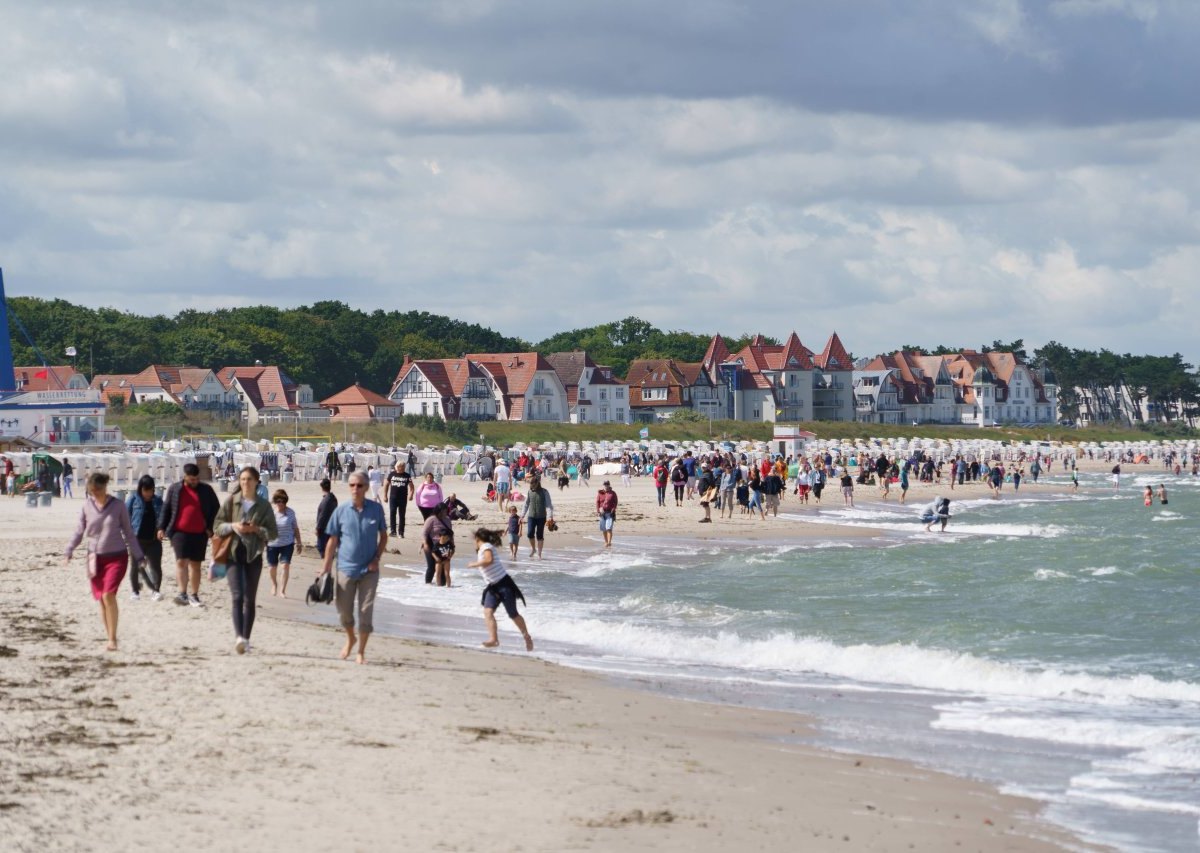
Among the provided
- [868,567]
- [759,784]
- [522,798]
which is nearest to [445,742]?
[522,798]

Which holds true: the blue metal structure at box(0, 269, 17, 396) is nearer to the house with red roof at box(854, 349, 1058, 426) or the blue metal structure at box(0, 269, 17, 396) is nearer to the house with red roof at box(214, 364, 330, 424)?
the house with red roof at box(214, 364, 330, 424)

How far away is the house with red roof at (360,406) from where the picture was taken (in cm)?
9725

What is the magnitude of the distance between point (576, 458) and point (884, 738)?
182ft

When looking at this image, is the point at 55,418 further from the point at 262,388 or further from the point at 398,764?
the point at 398,764

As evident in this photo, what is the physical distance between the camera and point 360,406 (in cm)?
9738

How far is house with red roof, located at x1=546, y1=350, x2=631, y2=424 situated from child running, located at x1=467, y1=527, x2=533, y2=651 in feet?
320

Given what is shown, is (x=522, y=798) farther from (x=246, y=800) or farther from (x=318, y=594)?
(x=318, y=594)

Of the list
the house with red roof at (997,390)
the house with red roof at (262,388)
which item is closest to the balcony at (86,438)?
the house with red roof at (262,388)

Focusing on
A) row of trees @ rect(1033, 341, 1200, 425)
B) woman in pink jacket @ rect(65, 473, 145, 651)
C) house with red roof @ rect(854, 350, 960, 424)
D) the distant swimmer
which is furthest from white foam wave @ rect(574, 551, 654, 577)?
row of trees @ rect(1033, 341, 1200, 425)

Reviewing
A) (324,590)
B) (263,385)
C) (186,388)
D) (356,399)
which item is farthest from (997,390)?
(324,590)

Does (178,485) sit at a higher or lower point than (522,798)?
higher

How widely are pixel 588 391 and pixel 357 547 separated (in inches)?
4046

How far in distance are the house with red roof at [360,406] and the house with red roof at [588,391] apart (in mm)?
16888

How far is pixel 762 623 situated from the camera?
17.9 meters
